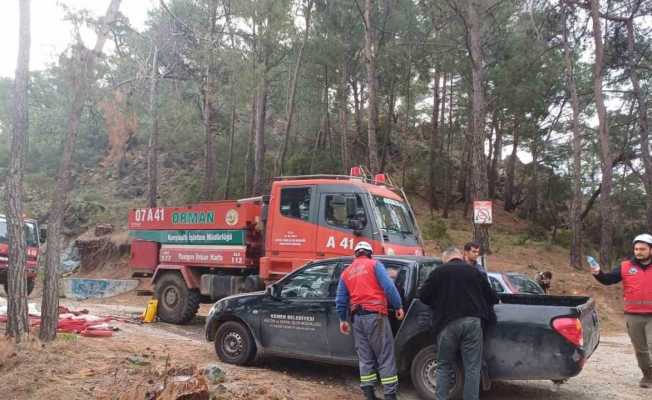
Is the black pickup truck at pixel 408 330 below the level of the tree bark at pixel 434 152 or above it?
below

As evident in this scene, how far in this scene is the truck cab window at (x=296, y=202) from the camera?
32.4 feet

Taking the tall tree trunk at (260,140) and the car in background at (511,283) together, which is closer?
the car in background at (511,283)

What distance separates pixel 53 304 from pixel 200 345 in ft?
7.57

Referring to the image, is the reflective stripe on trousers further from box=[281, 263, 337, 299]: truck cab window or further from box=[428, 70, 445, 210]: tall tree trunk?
box=[428, 70, 445, 210]: tall tree trunk

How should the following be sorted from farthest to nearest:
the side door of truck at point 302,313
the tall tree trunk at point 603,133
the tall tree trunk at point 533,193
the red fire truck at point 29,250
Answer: the tall tree trunk at point 533,193
the tall tree trunk at point 603,133
the red fire truck at point 29,250
the side door of truck at point 302,313

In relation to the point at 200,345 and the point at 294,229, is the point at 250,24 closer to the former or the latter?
the point at 294,229

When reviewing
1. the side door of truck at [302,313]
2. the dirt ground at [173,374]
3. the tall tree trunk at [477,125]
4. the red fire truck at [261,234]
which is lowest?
the dirt ground at [173,374]

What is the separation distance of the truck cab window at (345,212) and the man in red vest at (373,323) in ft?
10.7

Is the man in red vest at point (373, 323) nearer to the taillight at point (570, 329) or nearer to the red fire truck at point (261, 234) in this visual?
the taillight at point (570, 329)

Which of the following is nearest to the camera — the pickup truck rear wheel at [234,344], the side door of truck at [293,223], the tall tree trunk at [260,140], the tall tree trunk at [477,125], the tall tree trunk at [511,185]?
the pickup truck rear wheel at [234,344]

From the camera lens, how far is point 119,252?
23266 mm

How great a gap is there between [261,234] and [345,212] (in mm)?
2244

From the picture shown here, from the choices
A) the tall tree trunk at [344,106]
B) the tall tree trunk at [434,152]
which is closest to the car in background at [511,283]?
the tall tree trunk at [344,106]

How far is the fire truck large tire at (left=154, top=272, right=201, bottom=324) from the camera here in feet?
38.5
